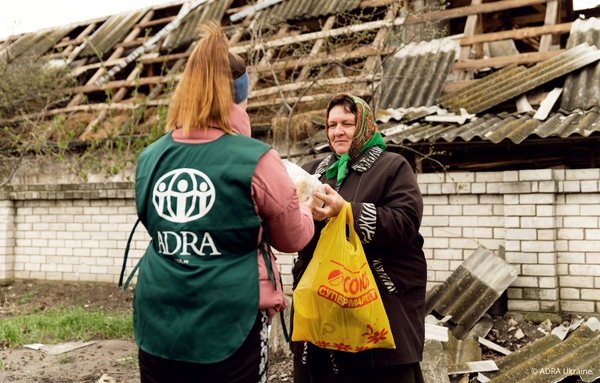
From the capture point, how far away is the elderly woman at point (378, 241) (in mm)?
2066

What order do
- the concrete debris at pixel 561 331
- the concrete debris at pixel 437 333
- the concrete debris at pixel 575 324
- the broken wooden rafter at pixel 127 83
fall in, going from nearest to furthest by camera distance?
1. the concrete debris at pixel 437 333
2. the concrete debris at pixel 561 331
3. the concrete debris at pixel 575 324
4. the broken wooden rafter at pixel 127 83

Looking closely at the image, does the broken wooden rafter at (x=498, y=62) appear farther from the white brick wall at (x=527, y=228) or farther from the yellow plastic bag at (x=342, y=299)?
the yellow plastic bag at (x=342, y=299)

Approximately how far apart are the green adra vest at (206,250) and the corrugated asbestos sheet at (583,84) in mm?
5624

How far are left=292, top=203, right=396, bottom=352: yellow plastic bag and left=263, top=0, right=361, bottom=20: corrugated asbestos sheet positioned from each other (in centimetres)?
Result: 726

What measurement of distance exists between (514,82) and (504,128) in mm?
1567

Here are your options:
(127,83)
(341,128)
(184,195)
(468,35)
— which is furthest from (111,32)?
(184,195)

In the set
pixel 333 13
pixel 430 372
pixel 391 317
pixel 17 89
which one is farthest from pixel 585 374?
pixel 17 89

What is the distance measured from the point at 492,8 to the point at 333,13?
272 centimetres

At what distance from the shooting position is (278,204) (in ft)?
4.95

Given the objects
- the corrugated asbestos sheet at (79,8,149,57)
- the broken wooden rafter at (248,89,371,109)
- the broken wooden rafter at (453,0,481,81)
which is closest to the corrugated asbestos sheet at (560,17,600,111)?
the broken wooden rafter at (453,0,481,81)

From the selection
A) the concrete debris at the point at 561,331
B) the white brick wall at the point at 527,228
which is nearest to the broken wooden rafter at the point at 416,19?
the white brick wall at the point at 527,228

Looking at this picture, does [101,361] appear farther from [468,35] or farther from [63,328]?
[468,35]

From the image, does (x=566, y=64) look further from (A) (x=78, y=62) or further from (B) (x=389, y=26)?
(A) (x=78, y=62)

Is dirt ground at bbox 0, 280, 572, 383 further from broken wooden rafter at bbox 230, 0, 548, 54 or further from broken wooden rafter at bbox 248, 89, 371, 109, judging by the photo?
broken wooden rafter at bbox 230, 0, 548, 54
